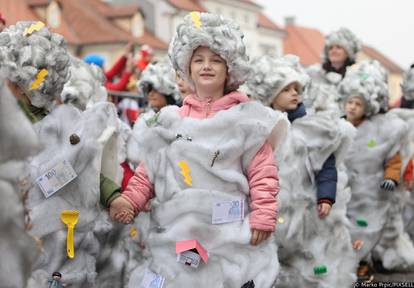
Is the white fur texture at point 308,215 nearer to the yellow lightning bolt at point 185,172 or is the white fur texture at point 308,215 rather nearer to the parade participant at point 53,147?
the yellow lightning bolt at point 185,172

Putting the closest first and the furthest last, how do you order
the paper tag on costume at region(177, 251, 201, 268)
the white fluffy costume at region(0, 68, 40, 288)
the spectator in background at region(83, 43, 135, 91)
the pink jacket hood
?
the white fluffy costume at region(0, 68, 40, 288) < the paper tag on costume at region(177, 251, 201, 268) < the pink jacket hood < the spectator in background at region(83, 43, 135, 91)

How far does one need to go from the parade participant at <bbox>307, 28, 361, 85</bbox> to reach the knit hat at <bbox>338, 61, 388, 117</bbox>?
4.51 feet

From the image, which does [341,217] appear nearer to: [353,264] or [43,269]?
[353,264]

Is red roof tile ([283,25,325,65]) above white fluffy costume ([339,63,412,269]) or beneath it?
beneath

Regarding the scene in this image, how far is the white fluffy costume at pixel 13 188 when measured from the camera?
80.6 inches

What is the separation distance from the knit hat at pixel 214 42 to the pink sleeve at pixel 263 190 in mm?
445

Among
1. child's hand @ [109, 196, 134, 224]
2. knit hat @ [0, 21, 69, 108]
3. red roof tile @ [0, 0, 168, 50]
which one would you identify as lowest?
red roof tile @ [0, 0, 168, 50]

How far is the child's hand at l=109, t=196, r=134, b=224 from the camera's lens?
13.2 ft

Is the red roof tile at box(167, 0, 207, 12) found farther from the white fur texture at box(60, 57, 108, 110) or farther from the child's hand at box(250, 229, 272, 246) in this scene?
the child's hand at box(250, 229, 272, 246)

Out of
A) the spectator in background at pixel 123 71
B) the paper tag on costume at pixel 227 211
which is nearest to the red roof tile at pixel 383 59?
the spectator in background at pixel 123 71

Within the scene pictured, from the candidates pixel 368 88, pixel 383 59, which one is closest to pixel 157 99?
pixel 368 88

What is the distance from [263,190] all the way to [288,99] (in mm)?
1902

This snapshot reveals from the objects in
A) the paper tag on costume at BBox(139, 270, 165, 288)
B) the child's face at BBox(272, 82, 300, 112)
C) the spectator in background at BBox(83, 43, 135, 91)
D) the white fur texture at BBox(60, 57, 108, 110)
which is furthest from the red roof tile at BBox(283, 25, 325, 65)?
the paper tag on costume at BBox(139, 270, 165, 288)

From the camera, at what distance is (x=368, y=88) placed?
23.9ft
